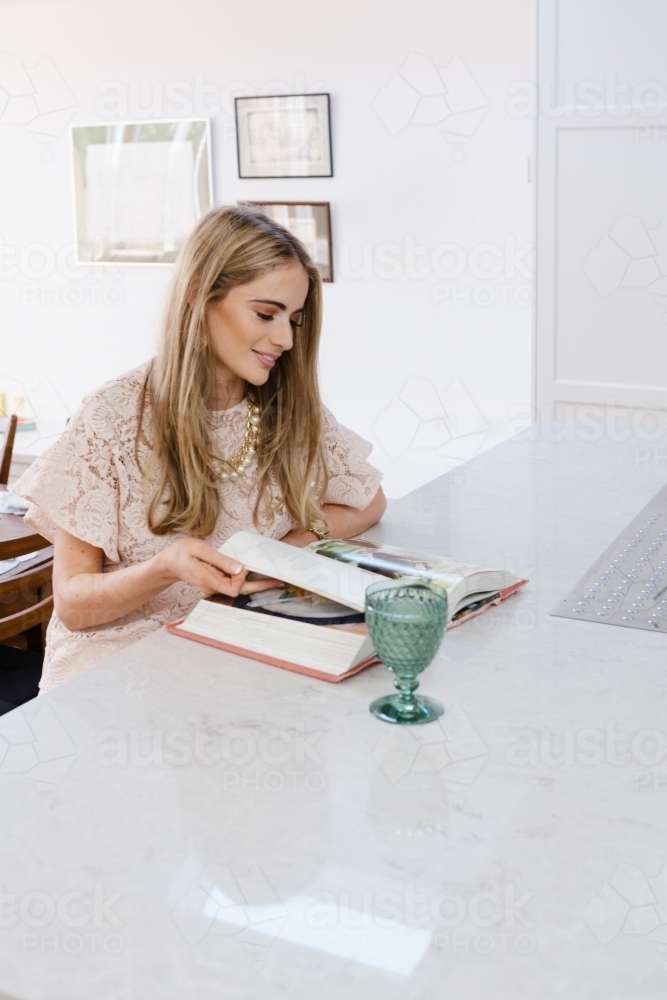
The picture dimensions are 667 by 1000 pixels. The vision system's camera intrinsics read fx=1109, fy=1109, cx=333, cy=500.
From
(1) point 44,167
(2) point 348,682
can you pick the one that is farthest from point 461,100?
(2) point 348,682

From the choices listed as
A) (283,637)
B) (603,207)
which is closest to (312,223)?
(603,207)

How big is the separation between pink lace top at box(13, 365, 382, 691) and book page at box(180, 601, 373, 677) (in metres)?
0.33

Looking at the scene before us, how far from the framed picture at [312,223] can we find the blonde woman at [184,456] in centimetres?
312

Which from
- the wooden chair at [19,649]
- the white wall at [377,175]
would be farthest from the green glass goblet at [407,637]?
the white wall at [377,175]

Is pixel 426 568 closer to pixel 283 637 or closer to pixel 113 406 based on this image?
pixel 283 637

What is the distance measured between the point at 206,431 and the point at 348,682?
66 cm

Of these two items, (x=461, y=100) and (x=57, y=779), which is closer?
(x=57, y=779)

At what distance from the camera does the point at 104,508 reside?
1724 mm

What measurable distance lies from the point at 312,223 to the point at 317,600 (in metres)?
3.77

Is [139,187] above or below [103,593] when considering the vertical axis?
above

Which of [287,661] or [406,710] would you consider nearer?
[406,710]

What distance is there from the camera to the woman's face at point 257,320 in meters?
1.78

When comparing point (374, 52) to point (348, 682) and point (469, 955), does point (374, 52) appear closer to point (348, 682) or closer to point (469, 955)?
point (348, 682)

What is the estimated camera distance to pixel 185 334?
179cm
